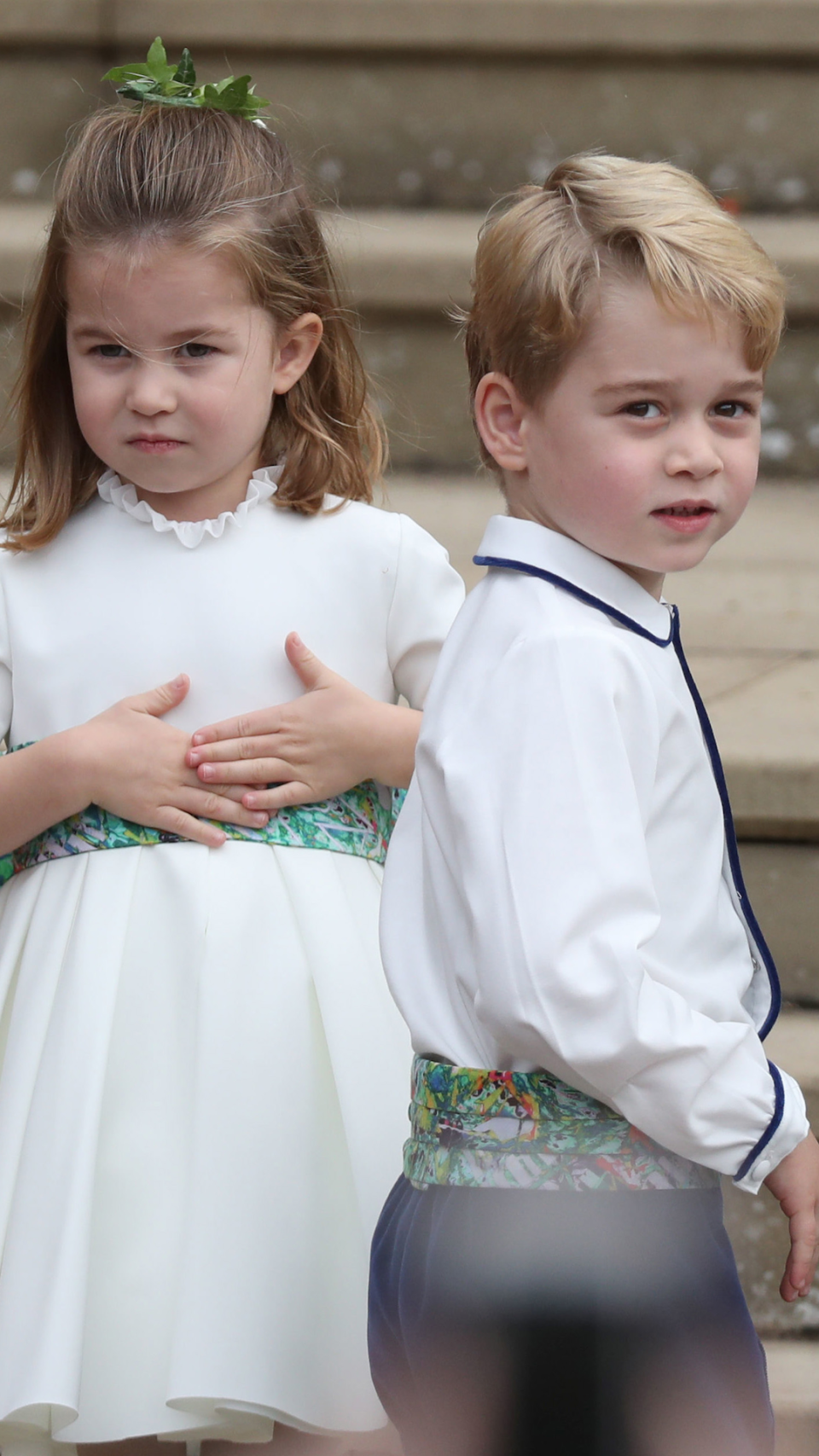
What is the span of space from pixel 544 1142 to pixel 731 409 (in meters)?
0.43

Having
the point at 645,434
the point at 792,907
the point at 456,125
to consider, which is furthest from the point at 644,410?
the point at 456,125

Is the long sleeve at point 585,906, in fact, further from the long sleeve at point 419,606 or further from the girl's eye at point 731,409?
the long sleeve at point 419,606

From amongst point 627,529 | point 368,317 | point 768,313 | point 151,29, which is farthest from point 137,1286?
point 151,29

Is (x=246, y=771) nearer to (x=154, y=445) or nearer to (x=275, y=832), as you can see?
(x=275, y=832)

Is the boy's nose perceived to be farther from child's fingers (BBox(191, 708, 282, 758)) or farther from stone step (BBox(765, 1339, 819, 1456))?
stone step (BBox(765, 1339, 819, 1456))

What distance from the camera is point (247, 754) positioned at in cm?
122

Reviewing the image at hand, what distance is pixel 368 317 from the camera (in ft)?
6.77

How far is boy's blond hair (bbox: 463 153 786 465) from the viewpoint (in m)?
0.90

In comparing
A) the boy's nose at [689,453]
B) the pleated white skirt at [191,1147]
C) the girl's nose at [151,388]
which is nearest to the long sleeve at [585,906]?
the boy's nose at [689,453]

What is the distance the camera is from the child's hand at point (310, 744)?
1.22 meters

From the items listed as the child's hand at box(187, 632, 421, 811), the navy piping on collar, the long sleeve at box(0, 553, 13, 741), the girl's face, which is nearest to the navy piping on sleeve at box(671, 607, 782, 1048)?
the navy piping on collar

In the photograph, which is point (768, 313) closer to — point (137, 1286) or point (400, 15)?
point (137, 1286)

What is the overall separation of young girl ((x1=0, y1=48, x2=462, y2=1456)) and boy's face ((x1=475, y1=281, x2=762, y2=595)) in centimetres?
35

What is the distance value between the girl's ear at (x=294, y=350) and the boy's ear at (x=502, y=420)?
0.35m
